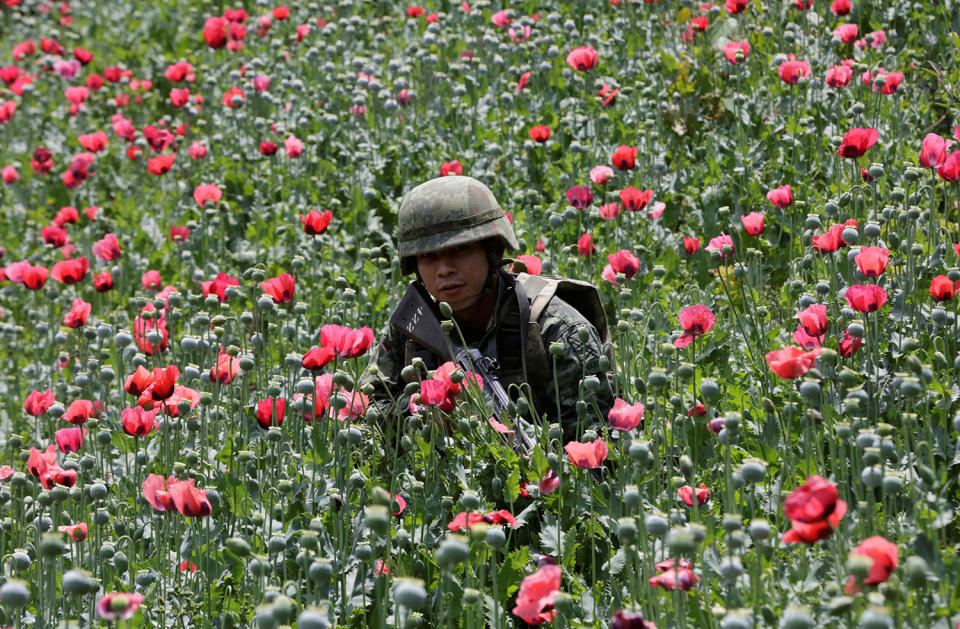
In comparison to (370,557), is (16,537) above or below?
below

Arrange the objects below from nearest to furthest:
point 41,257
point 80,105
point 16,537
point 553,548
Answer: point 553,548
point 16,537
point 41,257
point 80,105

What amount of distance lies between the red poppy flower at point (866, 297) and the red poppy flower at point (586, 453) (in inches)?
33.7

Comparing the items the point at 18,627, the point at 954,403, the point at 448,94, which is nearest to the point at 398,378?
the point at 18,627

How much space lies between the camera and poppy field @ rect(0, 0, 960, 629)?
113 inches

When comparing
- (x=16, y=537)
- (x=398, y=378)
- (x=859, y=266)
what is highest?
(x=859, y=266)

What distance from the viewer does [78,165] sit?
763cm

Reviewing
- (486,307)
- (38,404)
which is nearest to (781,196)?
(486,307)

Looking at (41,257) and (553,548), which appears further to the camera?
(41,257)

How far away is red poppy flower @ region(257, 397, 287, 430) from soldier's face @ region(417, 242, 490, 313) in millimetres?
752

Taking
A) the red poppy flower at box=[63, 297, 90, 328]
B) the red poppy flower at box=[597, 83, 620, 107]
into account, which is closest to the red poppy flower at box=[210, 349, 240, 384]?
the red poppy flower at box=[63, 297, 90, 328]

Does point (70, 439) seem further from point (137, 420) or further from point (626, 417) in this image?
point (626, 417)

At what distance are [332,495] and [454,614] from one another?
0.47 m

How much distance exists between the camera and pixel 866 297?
3.32m

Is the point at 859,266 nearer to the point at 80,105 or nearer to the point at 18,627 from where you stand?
the point at 18,627
